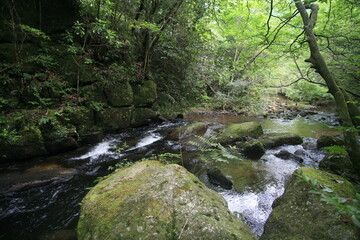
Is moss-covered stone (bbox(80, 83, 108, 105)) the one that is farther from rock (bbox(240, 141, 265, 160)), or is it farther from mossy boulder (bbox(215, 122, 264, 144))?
rock (bbox(240, 141, 265, 160))

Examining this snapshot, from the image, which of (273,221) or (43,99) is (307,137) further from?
(43,99)

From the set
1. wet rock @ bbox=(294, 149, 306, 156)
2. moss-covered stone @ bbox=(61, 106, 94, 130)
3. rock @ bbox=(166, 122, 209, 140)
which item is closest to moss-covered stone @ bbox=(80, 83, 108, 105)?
moss-covered stone @ bbox=(61, 106, 94, 130)

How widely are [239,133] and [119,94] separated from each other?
19.2ft

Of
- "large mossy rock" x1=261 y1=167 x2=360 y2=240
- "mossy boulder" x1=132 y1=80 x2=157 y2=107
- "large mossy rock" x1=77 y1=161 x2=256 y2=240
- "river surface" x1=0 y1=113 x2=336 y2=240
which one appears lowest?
"river surface" x1=0 y1=113 x2=336 y2=240

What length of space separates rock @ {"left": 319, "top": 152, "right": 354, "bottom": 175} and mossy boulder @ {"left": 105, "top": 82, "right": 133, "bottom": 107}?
783 centimetres

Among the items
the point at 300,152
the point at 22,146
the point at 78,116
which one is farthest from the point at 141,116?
the point at 300,152

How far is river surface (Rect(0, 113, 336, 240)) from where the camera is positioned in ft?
9.56

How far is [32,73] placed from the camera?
6.35 metres

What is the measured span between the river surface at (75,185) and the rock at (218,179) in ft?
0.42

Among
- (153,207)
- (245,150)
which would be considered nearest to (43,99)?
(153,207)

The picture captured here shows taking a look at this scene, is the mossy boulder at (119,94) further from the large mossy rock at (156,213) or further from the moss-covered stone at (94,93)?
the large mossy rock at (156,213)

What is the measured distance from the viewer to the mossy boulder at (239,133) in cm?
694

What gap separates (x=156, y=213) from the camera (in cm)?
168

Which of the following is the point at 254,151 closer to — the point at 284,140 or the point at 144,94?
the point at 284,140
